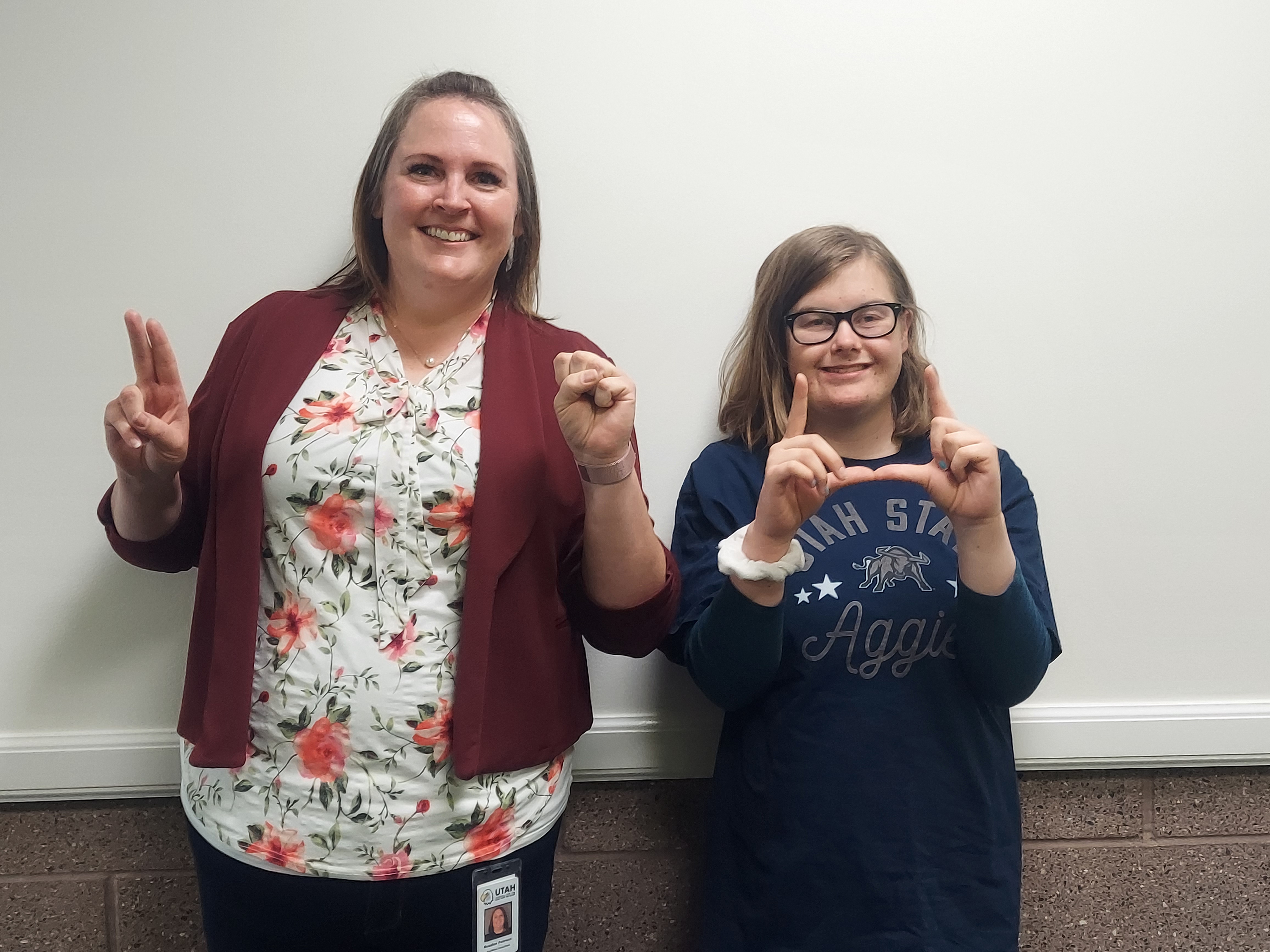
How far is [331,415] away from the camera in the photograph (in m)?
0.88

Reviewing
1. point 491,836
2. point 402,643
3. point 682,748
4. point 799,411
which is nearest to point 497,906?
point 491,836

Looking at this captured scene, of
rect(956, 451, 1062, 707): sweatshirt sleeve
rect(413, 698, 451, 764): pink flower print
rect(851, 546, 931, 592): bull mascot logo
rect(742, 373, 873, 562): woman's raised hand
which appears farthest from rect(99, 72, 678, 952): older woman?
rect(956, 451, 1062, 707): sweatshirt sleeve

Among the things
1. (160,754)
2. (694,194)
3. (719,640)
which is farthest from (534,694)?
(694,194)

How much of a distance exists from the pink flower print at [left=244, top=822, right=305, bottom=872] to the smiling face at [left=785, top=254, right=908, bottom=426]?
2.46ft

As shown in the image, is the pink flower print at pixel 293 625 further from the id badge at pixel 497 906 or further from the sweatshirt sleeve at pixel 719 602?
the sweatshirt sleeve at pixel 719 602

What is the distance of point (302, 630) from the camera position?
0.85 metres

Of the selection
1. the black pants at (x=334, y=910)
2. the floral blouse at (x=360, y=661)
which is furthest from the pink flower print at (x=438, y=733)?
the black pants at (x=334, y=910)

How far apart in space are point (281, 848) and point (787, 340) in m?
0.83

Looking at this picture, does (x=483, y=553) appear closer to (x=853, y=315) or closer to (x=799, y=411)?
(x=799, y=411)

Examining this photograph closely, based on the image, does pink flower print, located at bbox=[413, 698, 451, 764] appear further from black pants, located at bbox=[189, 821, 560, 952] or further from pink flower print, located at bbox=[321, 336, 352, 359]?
pink flower print, located at bbox=[321, 336, 352, 359]

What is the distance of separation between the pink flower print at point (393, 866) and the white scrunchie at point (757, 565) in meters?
0.44

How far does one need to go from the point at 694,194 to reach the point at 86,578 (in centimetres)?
101

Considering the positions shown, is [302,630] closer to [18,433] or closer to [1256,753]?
[18,433]

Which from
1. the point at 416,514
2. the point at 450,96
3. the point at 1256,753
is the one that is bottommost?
the point at 1256,753
